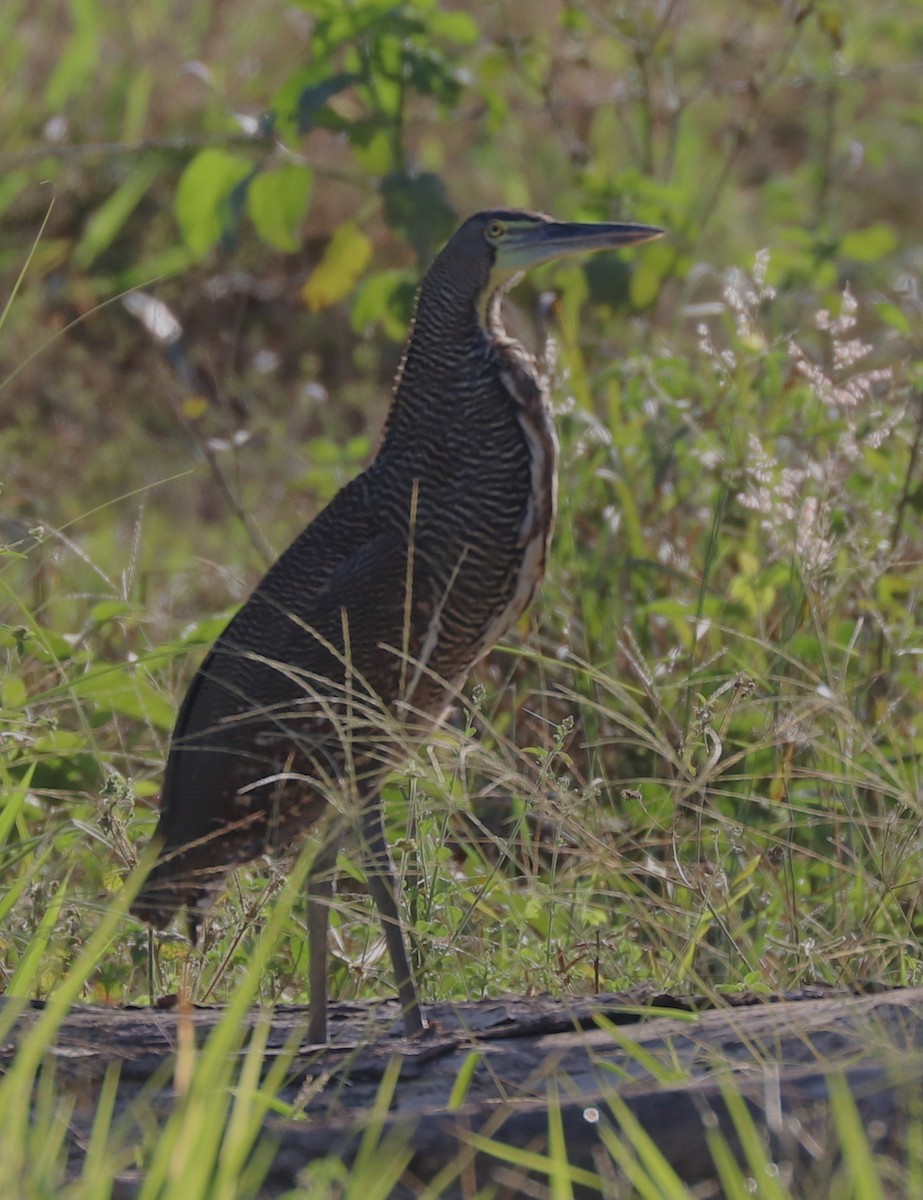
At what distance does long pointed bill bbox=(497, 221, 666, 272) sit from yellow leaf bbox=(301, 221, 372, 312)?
1.31m

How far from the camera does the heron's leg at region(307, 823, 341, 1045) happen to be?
2836mm

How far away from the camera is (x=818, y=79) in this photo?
5.11 metres

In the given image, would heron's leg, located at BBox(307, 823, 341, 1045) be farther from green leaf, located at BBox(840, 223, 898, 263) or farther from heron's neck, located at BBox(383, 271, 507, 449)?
green leaf, located at BBox(840, 223, 898, 263)

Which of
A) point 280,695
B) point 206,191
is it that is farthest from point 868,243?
point 280,695

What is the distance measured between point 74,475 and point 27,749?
3.36 metres

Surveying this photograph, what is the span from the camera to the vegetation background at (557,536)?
10.1 feet

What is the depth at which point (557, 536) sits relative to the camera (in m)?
4.38

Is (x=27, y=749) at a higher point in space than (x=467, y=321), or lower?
lower

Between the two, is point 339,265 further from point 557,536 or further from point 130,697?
point 130,697

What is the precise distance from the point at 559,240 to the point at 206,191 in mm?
1312

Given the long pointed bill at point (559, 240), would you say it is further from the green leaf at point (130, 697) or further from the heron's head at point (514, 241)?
the green leaf at point (130, 697)

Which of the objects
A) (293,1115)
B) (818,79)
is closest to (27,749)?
(293,1115)

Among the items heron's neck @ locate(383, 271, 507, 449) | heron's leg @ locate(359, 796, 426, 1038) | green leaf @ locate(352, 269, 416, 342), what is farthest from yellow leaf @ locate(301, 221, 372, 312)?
heron's leg @ locate(359, 796, 426, 1038)

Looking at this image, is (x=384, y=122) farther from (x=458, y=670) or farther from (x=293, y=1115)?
(x=293, y=1115)
